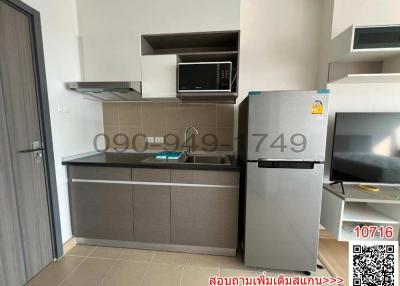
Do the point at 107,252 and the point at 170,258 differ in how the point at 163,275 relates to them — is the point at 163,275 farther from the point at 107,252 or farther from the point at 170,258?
the point at 107,252

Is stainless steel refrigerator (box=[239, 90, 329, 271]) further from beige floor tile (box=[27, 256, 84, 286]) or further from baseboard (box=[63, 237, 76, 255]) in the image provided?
baseboard (box=[63, 237, 76, 255])

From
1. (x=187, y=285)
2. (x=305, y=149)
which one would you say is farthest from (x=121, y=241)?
(x=305, y=149)

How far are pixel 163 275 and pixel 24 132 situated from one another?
1579 mm

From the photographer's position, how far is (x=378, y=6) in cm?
157

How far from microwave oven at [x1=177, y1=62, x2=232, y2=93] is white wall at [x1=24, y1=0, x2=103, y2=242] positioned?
109 cm

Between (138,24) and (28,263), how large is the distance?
2.22 meters

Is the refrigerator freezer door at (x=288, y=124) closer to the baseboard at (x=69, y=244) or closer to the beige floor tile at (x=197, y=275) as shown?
Answer: the beige floor tile at (x=197, y=275)

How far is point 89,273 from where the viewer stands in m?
1.54

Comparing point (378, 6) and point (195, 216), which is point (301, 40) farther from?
point (195, 216)

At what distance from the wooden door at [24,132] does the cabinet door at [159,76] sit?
865 mm

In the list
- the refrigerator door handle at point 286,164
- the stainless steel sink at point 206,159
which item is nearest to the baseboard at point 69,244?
the stainless steel sink at point 206,159

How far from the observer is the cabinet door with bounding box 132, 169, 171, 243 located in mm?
1674

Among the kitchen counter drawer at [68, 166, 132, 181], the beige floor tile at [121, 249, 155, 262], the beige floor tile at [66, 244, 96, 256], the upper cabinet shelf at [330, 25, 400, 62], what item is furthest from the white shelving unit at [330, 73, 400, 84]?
the beige floor tile at [66, 244, 96, 256]

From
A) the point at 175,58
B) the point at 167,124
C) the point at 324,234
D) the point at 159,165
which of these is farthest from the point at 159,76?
the point at 324,234
